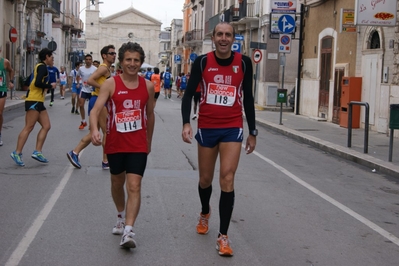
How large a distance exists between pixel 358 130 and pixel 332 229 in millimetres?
13432

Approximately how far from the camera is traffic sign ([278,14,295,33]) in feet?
75.5

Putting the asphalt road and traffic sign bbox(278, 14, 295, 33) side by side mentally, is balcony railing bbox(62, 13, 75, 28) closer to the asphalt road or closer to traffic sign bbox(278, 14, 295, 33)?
traffic sign bbox(278, 14, 295, 33)

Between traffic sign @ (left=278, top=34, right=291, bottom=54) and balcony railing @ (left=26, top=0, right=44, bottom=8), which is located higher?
balcony railing @ (left=26, top=0, right=44, bottom=8)

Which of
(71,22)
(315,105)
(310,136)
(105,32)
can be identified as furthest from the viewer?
(105,32)

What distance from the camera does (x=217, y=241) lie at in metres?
5.90

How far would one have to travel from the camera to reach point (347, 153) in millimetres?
13797

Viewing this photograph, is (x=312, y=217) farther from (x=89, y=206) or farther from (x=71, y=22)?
(x=71, y=22)

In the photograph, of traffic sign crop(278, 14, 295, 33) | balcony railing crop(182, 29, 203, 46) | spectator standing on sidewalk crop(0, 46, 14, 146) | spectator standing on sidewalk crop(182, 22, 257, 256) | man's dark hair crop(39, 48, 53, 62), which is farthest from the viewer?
balcony railing crop(182, 29, 203, 46)

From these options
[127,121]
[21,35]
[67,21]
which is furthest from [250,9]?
[127,121]

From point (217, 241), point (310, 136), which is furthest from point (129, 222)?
point (310, 136)

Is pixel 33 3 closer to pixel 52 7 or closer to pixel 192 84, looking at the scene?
pixel 52 7

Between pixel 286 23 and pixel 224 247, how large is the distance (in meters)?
18.2

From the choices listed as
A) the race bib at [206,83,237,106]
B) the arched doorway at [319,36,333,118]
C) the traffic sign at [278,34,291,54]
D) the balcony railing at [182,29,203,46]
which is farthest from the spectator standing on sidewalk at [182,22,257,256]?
the balcony railing at [182,29,203,46]

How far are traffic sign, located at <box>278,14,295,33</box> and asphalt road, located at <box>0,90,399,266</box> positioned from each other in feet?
36.7
